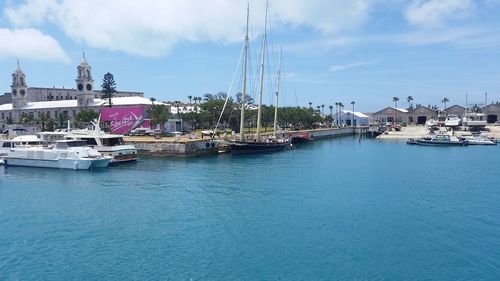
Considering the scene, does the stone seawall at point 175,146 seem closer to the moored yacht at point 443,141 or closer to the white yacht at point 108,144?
the white yacht at point 108,144

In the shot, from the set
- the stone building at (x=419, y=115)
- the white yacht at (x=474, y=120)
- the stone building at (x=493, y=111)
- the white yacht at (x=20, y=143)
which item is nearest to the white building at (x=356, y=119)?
the stone building at (x=419, y=115)

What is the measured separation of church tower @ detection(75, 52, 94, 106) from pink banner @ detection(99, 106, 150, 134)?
45.5 meters

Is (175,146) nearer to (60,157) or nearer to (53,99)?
(60,157)

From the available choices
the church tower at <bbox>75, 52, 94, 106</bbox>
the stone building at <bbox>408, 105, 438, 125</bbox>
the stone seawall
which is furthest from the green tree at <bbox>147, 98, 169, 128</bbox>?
the stone building at <bbox>408, 105, 438, 125</bbox>

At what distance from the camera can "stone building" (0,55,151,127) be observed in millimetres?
141375

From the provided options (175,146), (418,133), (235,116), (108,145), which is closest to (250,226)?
(108,145)

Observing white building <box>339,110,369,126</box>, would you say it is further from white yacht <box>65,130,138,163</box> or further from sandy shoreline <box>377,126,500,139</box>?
white yacht <box>65,130,138,163</box>

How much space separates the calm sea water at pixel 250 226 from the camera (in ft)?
77.9

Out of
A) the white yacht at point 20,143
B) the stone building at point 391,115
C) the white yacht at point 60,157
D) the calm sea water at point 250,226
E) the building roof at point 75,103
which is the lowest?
the calm sea water at point 250,226

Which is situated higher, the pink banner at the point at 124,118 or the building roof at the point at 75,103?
the building roof at the point at 75,103

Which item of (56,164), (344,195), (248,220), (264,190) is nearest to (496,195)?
(344,195)

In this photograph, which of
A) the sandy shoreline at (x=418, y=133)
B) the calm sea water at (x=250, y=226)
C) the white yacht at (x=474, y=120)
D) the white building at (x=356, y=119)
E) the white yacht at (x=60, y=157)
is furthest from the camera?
the white building at (x=356, y=119)

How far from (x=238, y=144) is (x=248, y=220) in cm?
4716

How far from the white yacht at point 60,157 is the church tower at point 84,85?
255 ft
